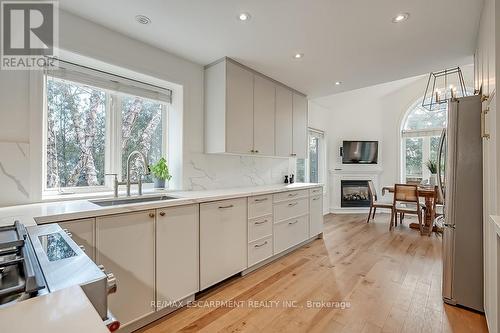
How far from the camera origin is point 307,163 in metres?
5.14

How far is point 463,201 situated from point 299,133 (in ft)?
7.54

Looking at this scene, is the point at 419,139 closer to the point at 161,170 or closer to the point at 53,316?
the point at 161,170

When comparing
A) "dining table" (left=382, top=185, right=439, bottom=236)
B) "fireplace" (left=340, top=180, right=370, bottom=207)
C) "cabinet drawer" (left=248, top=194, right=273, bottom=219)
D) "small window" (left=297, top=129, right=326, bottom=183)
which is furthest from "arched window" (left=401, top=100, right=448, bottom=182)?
"cabinet drawer" (left=248, top=194, right=273, bottom=219)

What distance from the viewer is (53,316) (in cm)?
45

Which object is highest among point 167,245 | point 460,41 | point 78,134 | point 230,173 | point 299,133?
point 460,41

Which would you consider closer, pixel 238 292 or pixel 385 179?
pixel 238 292

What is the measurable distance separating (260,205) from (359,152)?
4256 mm

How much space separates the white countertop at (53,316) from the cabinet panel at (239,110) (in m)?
2.20

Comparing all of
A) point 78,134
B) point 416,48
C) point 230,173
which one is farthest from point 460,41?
point 78,134

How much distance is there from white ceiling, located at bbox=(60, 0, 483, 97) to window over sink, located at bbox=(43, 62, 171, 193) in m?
0.51

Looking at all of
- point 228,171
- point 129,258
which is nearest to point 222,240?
point 129,258

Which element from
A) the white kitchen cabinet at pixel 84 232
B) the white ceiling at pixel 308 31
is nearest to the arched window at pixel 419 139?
the white ceiling at pixel 308 31

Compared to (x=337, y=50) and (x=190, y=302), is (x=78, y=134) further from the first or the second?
(x=337, y=50)

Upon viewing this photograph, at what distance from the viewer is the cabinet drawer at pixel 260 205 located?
8.39ft
